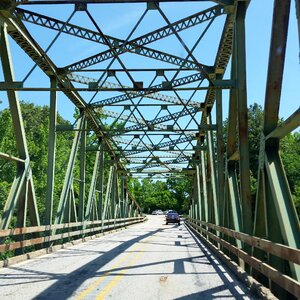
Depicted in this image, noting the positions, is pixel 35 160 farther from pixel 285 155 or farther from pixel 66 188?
pixel 285 155

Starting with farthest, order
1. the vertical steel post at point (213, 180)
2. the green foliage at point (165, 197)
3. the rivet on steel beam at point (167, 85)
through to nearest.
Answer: the green foliage at point (165, 197), the vertical steel post at point (213, 180), the rivet on steel beam at point (167, 85)

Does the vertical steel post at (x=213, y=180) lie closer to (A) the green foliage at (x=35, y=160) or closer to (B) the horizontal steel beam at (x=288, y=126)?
(B) the horizontal steel beam at (x=288, y=126)

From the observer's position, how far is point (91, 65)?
17250 millimetres

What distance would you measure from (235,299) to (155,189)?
144m

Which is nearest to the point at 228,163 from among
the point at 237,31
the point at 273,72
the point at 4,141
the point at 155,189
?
the point at 237,31

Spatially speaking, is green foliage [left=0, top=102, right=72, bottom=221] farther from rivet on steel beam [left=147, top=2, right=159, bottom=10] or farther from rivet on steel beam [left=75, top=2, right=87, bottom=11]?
rivet on steel beam [left=147, top=2, right=159, bottom=10]

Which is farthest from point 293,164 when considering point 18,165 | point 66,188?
point 18,165

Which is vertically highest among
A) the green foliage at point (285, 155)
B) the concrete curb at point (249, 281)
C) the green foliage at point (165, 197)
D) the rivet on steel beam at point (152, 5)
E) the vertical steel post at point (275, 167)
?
the green foliage at point (165, 197)

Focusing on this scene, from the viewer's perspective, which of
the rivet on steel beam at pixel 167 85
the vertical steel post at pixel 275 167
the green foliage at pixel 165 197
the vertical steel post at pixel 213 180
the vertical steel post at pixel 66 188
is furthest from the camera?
A: the green foliage at pixel 165 197

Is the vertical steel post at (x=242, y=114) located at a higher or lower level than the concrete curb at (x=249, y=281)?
higher

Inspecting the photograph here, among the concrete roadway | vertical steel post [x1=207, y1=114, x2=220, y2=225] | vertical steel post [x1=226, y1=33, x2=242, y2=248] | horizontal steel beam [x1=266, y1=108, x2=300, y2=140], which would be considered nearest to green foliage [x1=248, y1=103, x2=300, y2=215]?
vertical steel post [x1=207, y1=114, x2=220, y2=225]

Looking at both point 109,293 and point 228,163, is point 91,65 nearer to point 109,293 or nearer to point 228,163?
point 228,163

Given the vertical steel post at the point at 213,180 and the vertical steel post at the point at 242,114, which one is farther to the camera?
the vertical steel post at the point at 213,180

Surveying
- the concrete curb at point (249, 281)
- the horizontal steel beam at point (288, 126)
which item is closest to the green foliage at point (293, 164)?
the concrete curb at point (249, 281)
